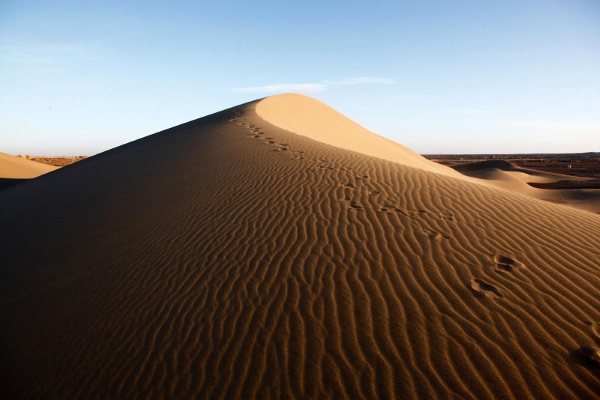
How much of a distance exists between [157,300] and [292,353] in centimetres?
199

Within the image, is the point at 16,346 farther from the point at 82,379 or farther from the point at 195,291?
the point at 195,291

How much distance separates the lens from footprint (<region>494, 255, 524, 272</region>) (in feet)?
14.1

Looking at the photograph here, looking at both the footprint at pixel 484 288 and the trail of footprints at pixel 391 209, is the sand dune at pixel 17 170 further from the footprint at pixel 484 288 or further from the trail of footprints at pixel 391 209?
the footprint at pixel 484 288

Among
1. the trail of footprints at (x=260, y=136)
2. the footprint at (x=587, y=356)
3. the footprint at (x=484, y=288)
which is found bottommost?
the footprint at (x=587, y=356)

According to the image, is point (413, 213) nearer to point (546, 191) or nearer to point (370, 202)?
point (370, 202)

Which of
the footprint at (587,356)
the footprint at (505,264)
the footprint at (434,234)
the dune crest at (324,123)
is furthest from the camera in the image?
the dune crest at (324,123)

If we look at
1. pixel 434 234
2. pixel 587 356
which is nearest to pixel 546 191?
pixel 434 234

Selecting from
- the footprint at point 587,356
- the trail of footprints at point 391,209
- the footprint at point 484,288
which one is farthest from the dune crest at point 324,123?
the footprint at point 587,356

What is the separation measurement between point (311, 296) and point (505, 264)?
2.41 meters

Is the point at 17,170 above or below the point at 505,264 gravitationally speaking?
below

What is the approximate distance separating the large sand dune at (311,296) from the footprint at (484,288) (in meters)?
0.02

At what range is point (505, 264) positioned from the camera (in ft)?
14.4

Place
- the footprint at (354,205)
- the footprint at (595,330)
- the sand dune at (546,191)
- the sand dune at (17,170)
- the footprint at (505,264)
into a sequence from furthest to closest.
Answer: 1. the sand dune at (17,170)
2. the sand dune at (546,191)
3. the footprint at (354,205)
4. the footprint at (505,264)
5. the footprint at (595,330)

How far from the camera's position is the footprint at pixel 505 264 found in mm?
4297
